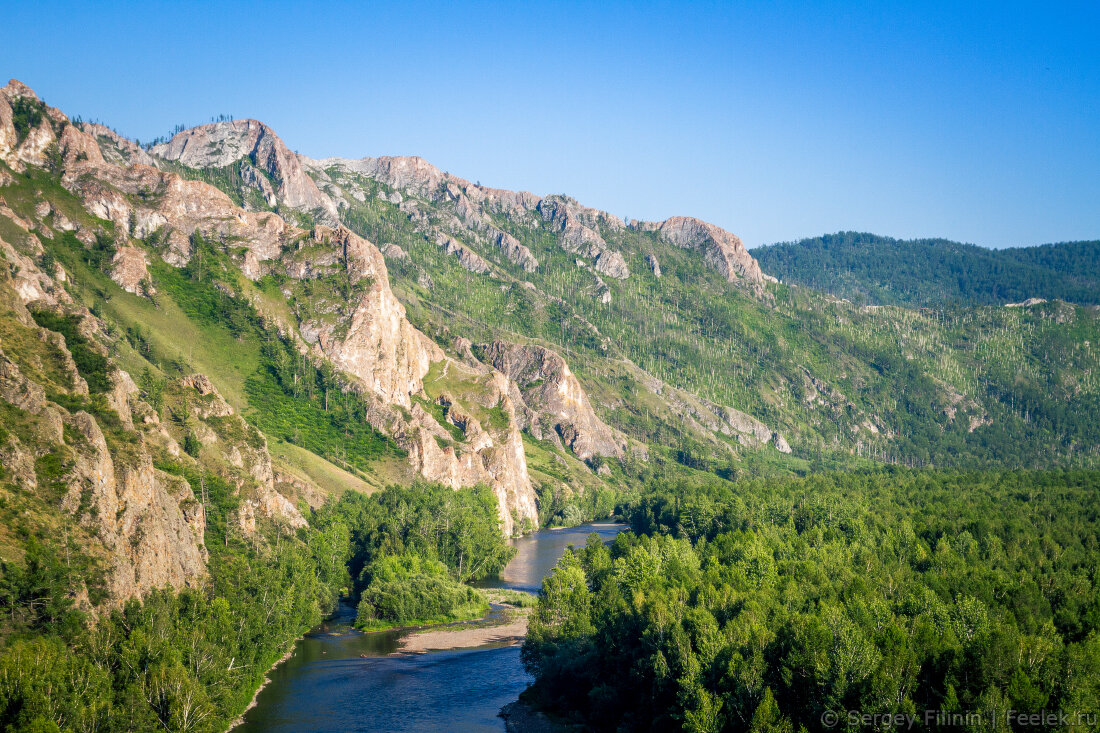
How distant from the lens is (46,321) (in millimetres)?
125562

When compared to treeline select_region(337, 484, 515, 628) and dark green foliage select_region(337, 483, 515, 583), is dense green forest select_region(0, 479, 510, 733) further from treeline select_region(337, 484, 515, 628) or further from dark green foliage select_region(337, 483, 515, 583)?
dark green foliage select_region(337, 483, 515, 583)

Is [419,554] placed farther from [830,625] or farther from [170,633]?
[830,625]

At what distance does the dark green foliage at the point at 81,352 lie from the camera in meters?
112

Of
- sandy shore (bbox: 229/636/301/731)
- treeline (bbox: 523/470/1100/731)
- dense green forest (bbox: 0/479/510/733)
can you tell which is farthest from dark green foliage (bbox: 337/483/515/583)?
treeline (bbox: 523/470/1100/731)

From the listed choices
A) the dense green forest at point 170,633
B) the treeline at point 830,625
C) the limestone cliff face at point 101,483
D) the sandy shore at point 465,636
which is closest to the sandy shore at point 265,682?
the dense green forest at point 170,633

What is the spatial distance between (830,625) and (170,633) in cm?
6282

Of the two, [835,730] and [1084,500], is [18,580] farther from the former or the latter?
[1084,500]

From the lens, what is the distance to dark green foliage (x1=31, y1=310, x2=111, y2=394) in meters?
112

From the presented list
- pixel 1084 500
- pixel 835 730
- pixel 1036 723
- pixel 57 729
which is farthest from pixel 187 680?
pixel 1084 500

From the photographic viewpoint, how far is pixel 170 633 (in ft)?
271

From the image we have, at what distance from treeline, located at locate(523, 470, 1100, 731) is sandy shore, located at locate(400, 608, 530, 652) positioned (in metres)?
13.1

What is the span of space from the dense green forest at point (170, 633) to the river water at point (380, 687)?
334 cm

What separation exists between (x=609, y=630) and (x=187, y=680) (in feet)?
138

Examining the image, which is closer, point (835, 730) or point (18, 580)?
point (835, 730)
